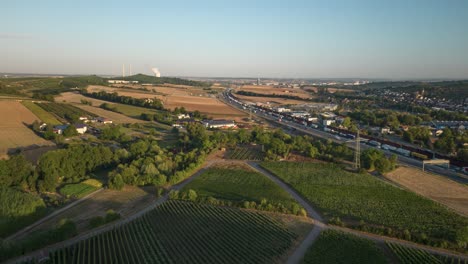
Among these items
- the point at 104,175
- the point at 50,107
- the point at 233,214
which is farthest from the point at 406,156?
the point at 50,107

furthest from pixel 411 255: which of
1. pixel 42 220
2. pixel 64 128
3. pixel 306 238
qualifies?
pixel 64 128

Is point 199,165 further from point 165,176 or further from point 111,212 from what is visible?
point 111,212

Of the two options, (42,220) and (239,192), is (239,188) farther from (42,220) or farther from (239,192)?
(42,220)

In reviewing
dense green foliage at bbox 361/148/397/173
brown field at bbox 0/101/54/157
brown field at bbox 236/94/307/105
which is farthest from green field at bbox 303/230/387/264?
brown field at bbox 236/94/307/105

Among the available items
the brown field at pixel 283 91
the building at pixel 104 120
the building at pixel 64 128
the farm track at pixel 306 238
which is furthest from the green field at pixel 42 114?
the brown field at pixel 283 91

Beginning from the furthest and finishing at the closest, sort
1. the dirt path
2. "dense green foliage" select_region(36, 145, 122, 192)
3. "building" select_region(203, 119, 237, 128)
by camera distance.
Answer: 1. "building" select_region(203, 119, 237, 128)
2. "dense green foliage" select_region(36, 145, 122, 192)
3. the dirt path

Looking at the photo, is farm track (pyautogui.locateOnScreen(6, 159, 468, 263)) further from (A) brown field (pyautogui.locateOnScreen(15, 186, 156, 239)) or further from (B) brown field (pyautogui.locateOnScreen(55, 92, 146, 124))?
(B) brown field (pyautogui.locateOnScreen(55, 92, 146, 124))
